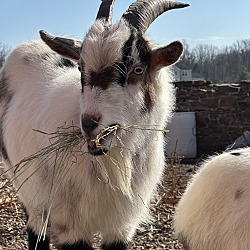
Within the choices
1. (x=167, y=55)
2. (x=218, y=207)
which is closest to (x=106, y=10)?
(x=167, y=55)

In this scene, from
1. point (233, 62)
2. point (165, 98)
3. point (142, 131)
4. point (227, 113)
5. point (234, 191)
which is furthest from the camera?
point (233, 62)

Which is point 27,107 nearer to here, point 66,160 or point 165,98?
point 66,160

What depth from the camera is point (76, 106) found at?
368 cm

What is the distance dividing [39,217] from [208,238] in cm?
156

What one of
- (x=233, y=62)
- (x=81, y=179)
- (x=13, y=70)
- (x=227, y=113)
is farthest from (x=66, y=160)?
(x=233, y=62)

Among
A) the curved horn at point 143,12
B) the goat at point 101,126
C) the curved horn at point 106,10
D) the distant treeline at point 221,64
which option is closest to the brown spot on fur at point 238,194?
the goat at point 101,126

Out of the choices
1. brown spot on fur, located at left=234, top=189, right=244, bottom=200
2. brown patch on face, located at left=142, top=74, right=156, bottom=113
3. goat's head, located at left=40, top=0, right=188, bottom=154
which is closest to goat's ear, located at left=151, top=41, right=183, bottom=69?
goat's head, located at left=40, top=0, right=188, bottom=154

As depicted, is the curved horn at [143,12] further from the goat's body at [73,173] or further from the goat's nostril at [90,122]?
the goat's nostril at [90,122]

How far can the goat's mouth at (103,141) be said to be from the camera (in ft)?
10.1

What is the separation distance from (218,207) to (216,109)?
9.92 metres

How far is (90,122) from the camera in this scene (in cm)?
304

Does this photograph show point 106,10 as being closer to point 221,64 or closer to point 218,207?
point 218,207

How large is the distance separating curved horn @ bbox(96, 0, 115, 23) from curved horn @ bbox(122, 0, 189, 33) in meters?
0.13

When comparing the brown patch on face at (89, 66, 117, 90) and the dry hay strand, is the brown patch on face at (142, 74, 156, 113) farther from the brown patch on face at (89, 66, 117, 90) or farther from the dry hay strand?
the brown patch on face at (89, 66, 117, 90)
